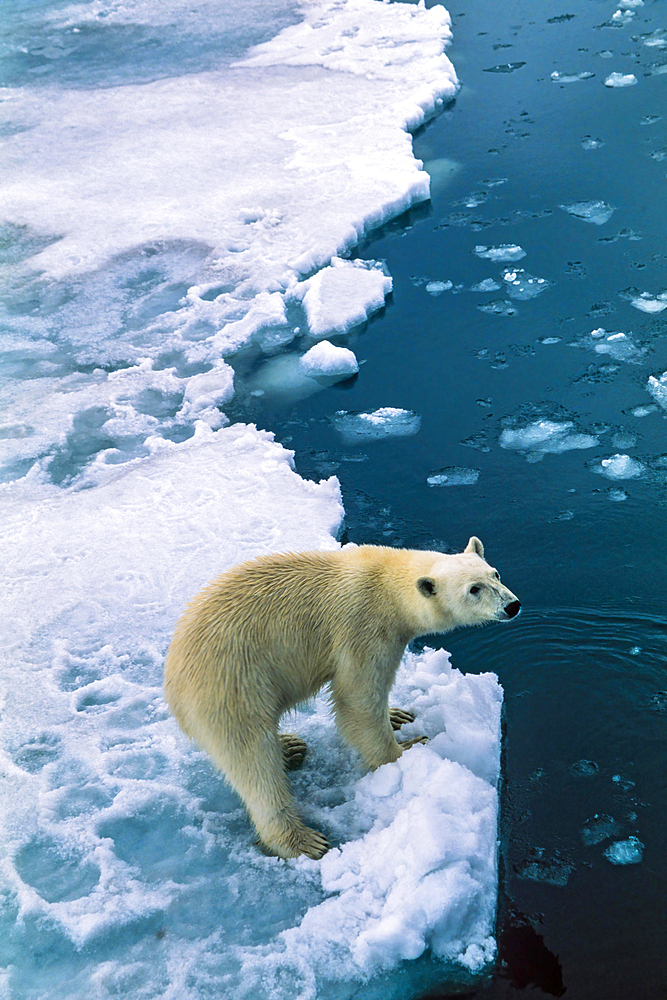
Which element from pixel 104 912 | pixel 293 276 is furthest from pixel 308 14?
pixel 104 912

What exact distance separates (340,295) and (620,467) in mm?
2906

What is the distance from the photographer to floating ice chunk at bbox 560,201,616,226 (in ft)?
23.9

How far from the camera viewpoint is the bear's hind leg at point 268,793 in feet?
9.71

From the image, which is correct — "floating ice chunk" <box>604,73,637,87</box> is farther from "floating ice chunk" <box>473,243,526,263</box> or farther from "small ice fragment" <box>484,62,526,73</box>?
"floating ice chunk" <box>473,243,526,263</box>

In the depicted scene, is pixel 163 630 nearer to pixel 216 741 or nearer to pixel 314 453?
pixel 216 741

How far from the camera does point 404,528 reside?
479 cm

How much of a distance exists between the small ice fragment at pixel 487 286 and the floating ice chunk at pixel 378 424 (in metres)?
1.58

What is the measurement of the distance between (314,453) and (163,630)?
70.5 inches

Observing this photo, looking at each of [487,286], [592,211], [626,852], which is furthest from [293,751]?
[592,211]

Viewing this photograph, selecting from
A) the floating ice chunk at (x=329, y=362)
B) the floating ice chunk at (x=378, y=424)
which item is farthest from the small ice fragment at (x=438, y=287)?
the floating ice chunk at (x=378, y=424)

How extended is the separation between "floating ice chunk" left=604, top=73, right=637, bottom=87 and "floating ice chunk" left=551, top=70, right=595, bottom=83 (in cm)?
28

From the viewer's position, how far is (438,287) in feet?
22.8

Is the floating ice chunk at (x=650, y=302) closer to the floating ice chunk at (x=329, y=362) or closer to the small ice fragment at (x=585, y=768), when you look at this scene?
the floating ice chunk at (x=329, y=362)

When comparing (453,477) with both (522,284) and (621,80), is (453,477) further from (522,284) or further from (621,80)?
(621,80)
